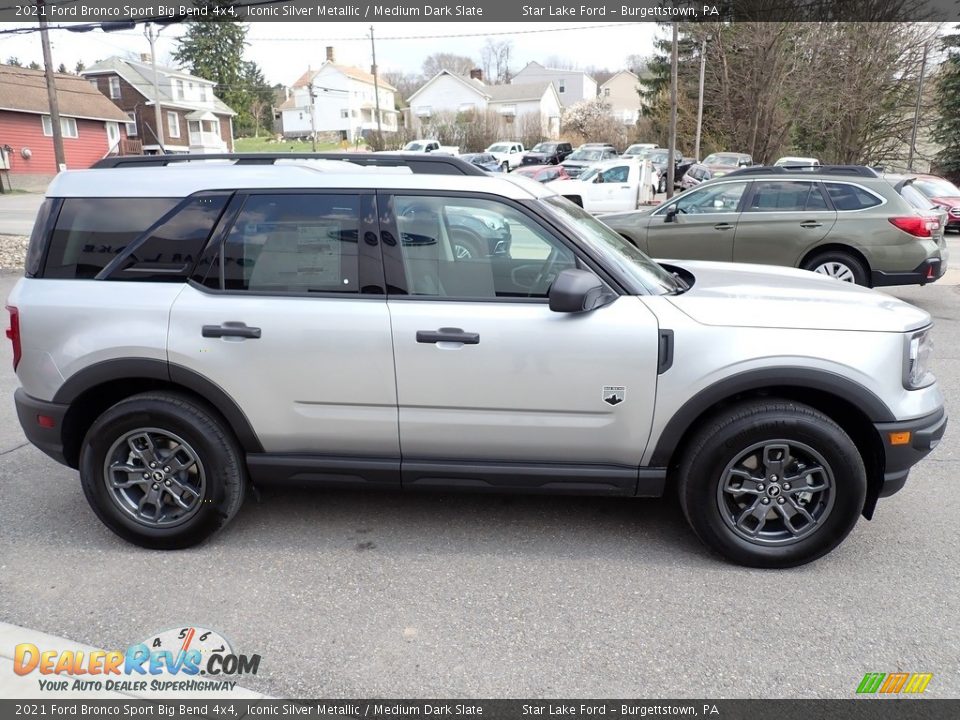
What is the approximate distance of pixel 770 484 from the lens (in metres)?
3.41

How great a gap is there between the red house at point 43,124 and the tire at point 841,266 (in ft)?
128

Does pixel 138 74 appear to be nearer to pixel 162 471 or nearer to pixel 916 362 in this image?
pixel 162 471

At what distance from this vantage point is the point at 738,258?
9.70 metres

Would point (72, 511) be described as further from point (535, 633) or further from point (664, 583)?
point (664, 583)

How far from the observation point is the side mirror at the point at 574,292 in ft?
10.6

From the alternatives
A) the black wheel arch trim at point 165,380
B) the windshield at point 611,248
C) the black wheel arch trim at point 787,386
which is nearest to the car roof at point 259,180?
the windshield at point 611,248

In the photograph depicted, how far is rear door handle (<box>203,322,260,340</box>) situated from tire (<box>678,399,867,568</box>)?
6.94 feet

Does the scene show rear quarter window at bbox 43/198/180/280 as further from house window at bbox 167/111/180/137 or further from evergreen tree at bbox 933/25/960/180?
house window at bbox 167/111/180/137

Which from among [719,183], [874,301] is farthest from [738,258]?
[874,301]

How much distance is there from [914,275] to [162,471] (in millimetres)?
8868

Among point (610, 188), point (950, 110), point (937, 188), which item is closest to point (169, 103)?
point (610, 188)

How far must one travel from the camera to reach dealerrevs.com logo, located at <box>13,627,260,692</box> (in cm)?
271

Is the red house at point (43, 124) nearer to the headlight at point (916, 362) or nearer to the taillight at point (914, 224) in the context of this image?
the taillight at point (914, 224)

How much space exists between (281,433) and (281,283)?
73 centimetres
